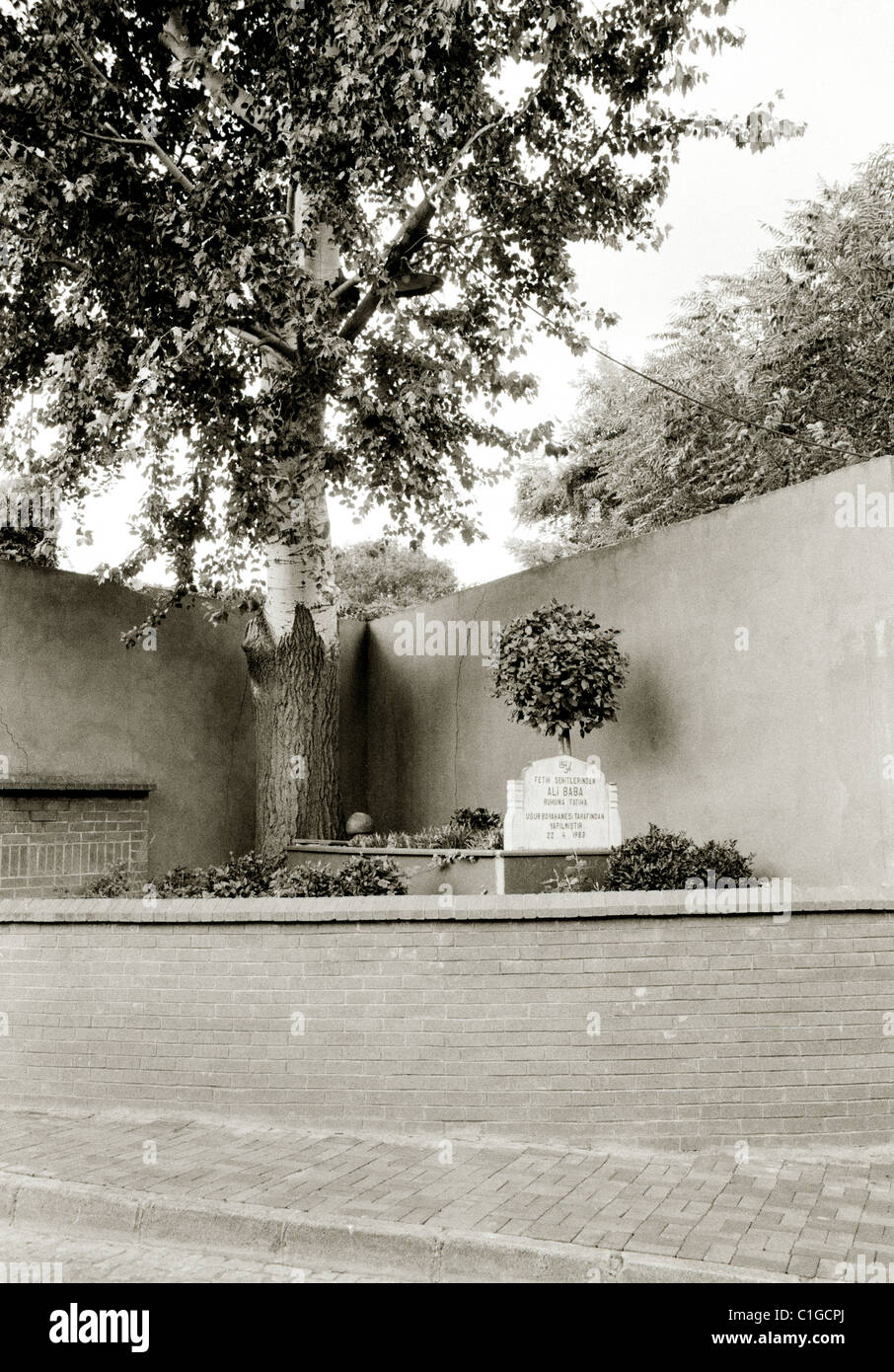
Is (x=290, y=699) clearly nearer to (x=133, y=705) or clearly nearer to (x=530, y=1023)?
(x=133, y=705)

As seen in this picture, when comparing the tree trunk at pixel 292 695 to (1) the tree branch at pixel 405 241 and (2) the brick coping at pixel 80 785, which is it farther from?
(2) the brick coping at pixel 80 785

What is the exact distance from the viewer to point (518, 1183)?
16.4ft

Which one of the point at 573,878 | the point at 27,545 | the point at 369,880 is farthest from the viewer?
the point at 27,545

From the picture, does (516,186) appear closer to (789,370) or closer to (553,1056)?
(553,1056)

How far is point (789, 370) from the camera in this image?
17.0m

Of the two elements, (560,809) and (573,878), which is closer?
(573,878)

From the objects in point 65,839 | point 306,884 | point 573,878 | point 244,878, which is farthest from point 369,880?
point 65,839

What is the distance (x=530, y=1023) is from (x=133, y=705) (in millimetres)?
5994

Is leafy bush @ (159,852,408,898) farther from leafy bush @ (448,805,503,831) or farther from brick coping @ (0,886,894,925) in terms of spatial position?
leafy bush @ (448,805,503,831)

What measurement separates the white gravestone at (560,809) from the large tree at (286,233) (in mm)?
2523

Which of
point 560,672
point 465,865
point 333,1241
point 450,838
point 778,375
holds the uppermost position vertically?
point 778,375

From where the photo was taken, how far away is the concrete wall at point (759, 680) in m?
7.01

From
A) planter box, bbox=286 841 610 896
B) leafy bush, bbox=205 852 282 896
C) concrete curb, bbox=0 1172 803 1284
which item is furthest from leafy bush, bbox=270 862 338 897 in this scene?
concrete curb, bbox=0 1172 803 1284
